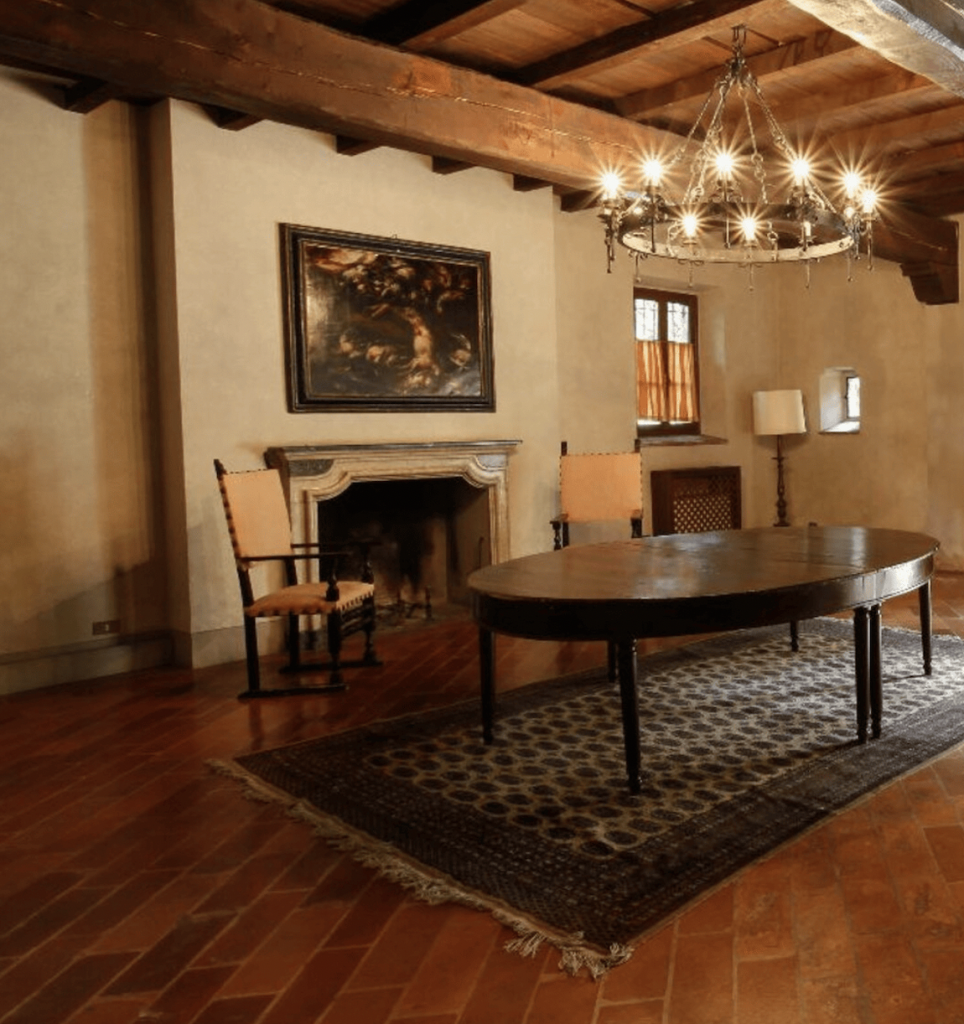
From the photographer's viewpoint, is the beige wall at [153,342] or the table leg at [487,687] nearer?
the table leg at [487,687]

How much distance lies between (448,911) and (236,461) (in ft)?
10.6

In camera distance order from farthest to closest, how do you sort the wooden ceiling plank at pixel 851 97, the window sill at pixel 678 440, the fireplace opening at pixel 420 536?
1. the window sill at pixel 678 440
2. the fireplace opening at pixel 420 536
3. the wooden ceiling plank at pixel 851 97

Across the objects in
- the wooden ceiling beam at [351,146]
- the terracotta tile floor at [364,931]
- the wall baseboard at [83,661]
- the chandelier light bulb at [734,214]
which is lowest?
the terracotta tile floor at [364,931]

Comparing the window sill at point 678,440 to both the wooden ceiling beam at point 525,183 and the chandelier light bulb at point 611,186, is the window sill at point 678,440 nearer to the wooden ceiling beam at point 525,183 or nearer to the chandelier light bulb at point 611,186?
the wooden ceiling beam at point 525,183

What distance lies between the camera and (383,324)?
5.62 meters

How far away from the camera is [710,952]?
209 centimetres

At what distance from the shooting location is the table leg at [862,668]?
3352 millimetres

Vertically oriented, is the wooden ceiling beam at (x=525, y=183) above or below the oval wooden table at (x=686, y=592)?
above

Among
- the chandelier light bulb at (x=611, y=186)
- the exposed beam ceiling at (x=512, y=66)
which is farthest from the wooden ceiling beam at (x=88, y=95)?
the chandelier light bulb at (x=611, y=186)

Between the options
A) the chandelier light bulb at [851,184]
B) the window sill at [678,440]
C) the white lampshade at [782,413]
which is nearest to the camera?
the chandelier light bulb at [851,184]

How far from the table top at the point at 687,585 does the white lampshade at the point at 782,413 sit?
399 cm

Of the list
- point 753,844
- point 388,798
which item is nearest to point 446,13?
point 388,798

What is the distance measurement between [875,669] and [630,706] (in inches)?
41.4

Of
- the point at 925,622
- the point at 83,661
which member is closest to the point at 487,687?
the point at 925,622
